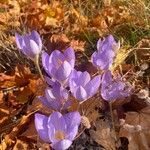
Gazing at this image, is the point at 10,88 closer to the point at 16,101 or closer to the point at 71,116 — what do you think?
the point at 16,101

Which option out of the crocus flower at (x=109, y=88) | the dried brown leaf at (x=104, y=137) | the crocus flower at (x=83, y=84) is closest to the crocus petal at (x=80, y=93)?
the crocus flower at (x=83, y=84)

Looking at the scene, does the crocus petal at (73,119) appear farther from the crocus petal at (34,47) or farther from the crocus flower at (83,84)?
the crocus petal at (34,47)

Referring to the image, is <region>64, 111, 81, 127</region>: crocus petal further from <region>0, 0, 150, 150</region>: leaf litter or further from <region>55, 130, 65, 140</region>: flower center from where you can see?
Result: <region>0, 0, 150, 150</region>: leaf litter

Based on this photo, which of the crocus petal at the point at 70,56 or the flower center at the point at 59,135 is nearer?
the flower center at the point at 59,135

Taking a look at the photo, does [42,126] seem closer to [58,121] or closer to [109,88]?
[58,121]

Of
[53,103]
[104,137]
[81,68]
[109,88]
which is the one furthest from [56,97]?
[81,68]

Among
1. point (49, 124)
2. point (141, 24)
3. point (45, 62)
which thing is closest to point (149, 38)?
point (141, 24)
